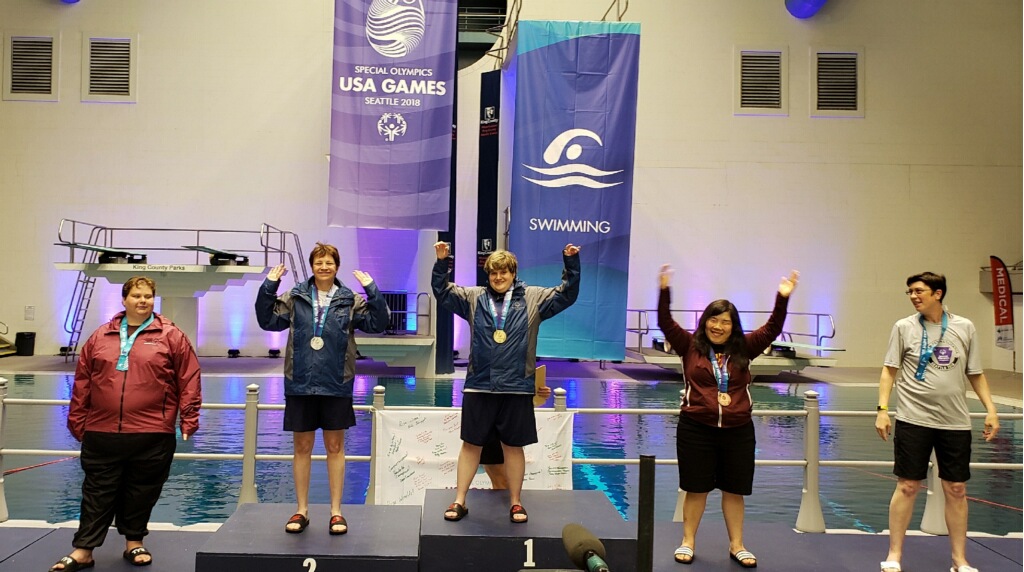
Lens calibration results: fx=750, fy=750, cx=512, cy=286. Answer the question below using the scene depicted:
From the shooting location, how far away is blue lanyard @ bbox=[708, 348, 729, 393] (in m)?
3.92

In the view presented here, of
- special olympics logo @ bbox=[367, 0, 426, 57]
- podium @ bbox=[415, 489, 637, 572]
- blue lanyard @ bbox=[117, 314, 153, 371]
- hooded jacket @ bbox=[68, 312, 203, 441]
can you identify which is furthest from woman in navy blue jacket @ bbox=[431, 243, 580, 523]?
special olympics logo @ bbox=[367, 0, 426, 57]

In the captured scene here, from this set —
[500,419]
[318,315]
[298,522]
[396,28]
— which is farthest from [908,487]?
[396,28]

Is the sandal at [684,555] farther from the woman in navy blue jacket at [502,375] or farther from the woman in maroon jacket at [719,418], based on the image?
the woman in navy blue jacket at [502,375]

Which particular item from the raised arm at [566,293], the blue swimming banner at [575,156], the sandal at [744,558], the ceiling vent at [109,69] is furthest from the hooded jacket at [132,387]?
the ceiling vent at [109,69]

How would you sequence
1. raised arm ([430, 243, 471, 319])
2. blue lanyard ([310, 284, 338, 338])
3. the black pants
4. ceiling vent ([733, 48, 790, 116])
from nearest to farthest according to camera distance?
the black pants
blue lanyard ([310, 284, 338, 338])
raised arm ([430, 243, 471, 319])
ceiling vent ([733, 48, 790, 116])

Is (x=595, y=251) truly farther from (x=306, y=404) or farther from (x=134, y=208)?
(x=134, y=208)

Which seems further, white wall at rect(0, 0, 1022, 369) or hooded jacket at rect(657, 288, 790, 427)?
white wall at rect(0, 0, 1022, 369)

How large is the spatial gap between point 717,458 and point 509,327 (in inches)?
51.4

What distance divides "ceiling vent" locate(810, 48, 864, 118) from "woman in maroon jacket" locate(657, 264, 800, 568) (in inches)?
589

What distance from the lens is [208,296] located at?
1672 cm

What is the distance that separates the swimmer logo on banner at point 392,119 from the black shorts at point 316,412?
9.00 m

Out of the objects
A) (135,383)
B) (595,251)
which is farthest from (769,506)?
(595,251)

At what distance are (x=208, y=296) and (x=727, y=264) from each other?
11695 mm

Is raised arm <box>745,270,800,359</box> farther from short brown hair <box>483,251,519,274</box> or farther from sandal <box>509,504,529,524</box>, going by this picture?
sandal <box>509,504,529,524</box>
